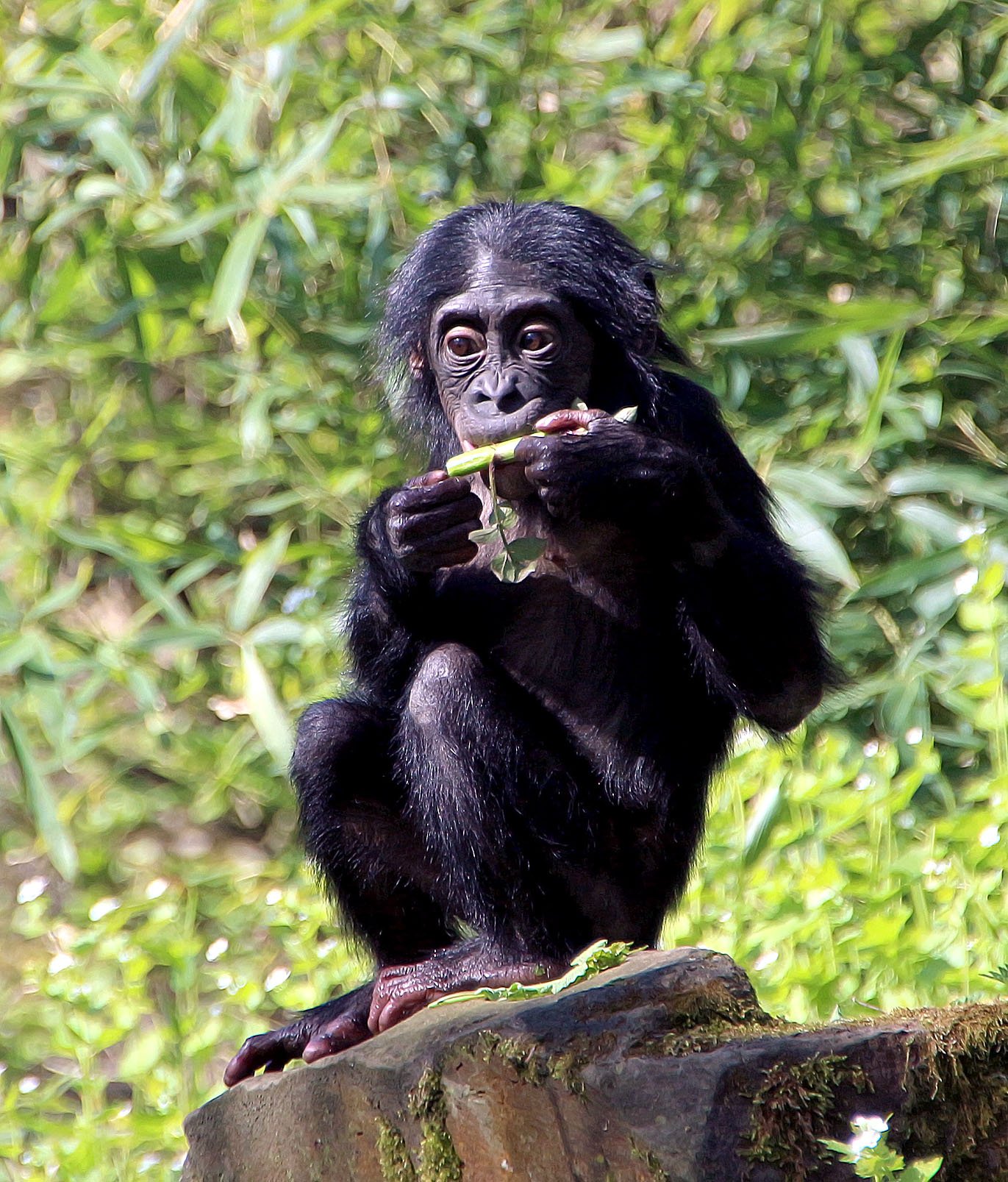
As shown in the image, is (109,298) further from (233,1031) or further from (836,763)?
(836,763)

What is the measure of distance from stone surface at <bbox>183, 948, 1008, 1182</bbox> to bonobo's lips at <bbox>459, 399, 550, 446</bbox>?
1.18m

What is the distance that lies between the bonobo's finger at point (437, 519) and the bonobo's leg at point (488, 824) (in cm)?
27

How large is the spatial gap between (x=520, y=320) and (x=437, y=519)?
629 millimetres

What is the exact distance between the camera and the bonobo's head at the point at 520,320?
12.0 feet

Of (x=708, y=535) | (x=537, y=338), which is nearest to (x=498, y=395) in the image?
(x=537, y=338)

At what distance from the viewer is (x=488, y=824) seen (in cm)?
339

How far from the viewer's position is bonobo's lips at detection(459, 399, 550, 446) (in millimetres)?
3529

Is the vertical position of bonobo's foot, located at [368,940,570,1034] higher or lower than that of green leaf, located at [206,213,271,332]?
lower

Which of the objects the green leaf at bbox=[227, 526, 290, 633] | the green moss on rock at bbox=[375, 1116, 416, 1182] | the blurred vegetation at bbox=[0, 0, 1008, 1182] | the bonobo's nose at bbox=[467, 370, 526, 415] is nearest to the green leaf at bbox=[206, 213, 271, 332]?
the blurred vegetation at bbox=[0, 0, 1008, 1182]

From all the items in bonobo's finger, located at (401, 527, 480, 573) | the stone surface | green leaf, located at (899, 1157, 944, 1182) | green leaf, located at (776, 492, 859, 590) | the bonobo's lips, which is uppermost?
the bonobo's lips

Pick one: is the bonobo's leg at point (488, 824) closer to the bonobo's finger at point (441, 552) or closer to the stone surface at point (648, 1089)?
the bonobo's finger at point (441, 552)

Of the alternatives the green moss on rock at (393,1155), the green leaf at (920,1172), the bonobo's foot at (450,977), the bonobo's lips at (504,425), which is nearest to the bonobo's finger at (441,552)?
the bonobo's lips at (504,425)

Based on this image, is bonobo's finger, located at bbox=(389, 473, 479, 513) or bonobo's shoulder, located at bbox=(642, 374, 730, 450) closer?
bonobo's finger, located at bbox=(389, 473, 479, 513)

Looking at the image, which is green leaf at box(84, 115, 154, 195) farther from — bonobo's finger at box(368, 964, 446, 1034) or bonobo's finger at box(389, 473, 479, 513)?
bonobo's finger at box(368, 964, 446, 1034)
